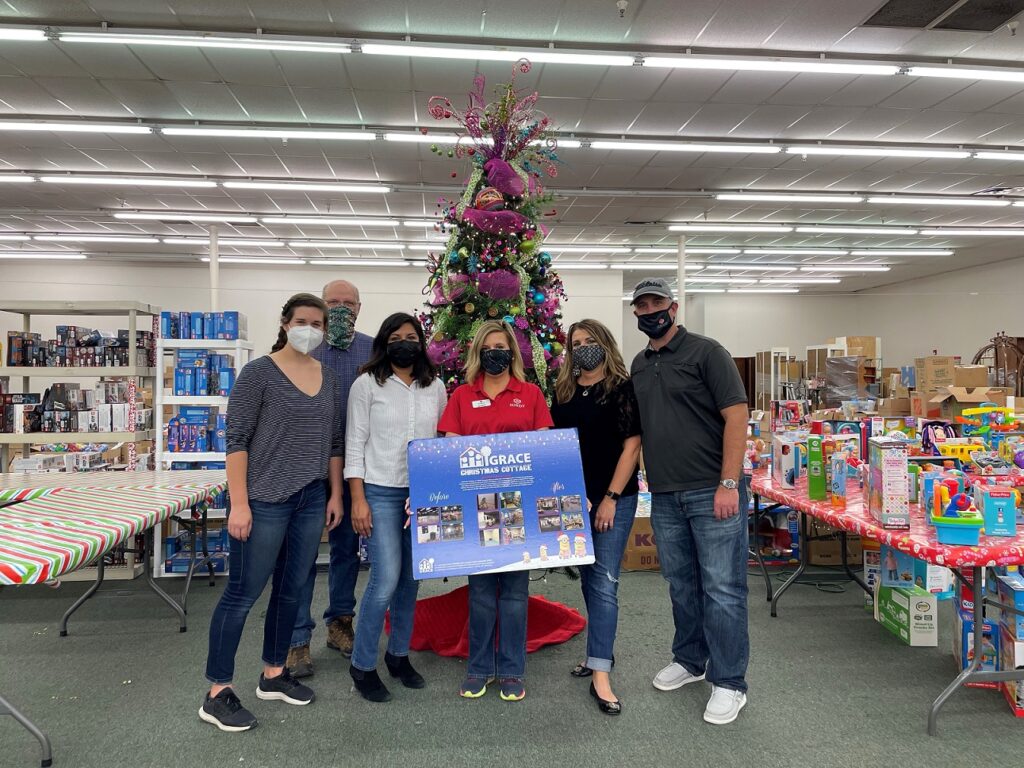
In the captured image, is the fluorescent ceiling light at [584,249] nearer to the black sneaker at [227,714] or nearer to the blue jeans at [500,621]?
the blue jeans at [500,621]

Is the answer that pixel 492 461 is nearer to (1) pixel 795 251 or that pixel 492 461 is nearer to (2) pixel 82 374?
(2) pixel 82 374

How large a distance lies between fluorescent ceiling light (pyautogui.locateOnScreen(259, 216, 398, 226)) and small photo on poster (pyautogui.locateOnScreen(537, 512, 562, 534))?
31.8 feet

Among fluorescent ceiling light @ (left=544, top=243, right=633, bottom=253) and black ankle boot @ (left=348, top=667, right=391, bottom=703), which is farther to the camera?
fluorescent ceiling light @ (left=544, top=243, right=633, bottom=253)

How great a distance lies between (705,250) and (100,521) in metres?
13.3

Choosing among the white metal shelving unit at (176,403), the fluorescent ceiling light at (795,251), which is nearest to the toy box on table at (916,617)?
the white metal shelving unit at (176,403)

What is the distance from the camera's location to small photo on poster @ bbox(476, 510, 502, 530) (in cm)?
242

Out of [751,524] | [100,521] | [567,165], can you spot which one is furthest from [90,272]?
[751,524]

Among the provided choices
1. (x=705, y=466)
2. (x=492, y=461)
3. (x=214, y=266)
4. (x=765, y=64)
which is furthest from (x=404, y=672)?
(x=214, y=266)

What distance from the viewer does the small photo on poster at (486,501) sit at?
2.43 m

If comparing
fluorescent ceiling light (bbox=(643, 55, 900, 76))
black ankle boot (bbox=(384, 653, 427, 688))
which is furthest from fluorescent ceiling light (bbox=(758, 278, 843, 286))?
black ankle boot (bbox=(384, 653, 427, 688))

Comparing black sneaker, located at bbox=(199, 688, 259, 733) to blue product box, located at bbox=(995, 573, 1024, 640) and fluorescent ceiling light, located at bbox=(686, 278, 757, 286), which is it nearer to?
blue product box, located at bbox=(995, 573, 1024, 640)

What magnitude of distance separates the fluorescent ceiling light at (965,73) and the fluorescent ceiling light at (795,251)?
763 cm

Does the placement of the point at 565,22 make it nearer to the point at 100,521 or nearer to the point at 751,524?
the point at 751,524

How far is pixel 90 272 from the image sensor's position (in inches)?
570
